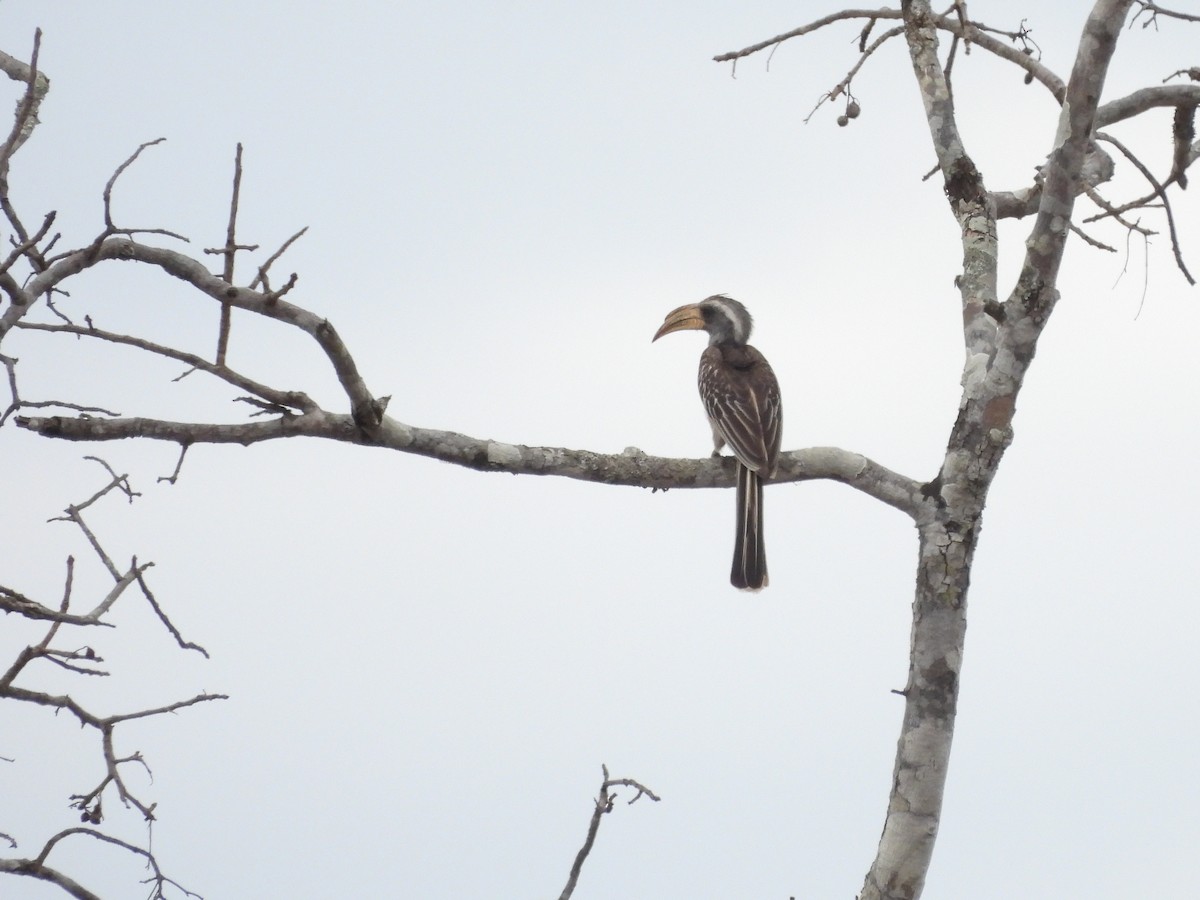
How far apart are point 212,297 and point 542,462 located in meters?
1.41

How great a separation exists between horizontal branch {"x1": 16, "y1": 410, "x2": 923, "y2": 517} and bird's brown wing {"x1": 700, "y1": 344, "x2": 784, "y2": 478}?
127 mm

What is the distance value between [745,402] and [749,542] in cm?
87

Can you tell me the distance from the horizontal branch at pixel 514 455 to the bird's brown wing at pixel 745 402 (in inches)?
5.0

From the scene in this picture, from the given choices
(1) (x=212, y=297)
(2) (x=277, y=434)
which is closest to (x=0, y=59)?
(1) (x=212, y=297)

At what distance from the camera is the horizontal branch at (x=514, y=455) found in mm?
4535

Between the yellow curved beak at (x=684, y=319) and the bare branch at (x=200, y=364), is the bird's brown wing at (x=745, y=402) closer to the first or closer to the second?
the yellow curved beak at (x=684, y=319)

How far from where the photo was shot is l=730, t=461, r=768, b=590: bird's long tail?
21.4ft

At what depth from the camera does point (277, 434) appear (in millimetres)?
4715

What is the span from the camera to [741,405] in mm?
7051

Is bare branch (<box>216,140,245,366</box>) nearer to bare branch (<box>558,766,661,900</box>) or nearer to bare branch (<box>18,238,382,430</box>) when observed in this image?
bare branch (<box>18,238,382,430</box>)

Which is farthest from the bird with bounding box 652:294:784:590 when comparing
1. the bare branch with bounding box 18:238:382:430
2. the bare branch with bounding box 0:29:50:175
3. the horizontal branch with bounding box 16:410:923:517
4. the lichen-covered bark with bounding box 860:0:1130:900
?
the bare branch with bounding box 0:29:50:175

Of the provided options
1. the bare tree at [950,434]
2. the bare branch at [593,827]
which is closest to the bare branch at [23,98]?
the bare tree at [950,434]

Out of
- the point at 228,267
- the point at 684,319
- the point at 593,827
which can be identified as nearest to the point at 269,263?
the point at 228,267

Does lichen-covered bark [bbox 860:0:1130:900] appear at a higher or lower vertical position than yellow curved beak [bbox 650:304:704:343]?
lower
